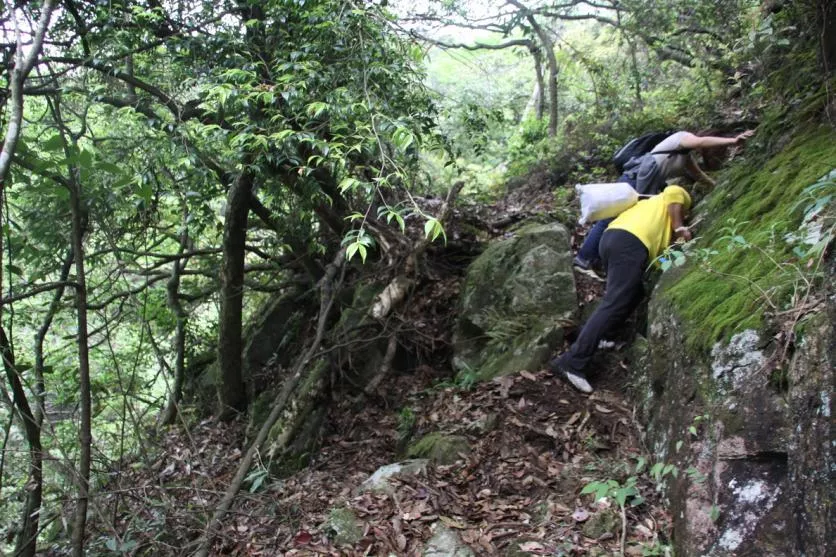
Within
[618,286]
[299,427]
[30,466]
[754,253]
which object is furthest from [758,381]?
[30,466]

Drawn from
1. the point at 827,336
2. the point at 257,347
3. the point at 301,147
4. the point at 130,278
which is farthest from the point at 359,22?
the point at 130,278

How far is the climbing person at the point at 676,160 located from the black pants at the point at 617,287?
37.9 inches

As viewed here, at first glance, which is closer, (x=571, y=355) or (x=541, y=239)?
(x=571, y=355)

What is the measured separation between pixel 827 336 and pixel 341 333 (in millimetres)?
5221

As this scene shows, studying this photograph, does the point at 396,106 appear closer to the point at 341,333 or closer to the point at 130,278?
the point at 341,333

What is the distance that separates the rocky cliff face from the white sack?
1024 mm

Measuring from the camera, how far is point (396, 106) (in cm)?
453

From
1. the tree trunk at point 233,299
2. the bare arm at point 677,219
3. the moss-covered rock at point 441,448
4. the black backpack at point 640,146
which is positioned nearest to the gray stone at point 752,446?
the bare arm at point 677,219

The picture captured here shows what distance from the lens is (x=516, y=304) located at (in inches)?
240

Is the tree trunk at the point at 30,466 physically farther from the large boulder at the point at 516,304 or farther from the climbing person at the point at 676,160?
the climbing person at the point at 676,160

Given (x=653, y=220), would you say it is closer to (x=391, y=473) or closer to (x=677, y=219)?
(x=677, y=219)

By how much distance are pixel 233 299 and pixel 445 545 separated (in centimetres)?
441

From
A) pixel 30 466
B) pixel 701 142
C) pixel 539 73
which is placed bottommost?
pixel 30 466

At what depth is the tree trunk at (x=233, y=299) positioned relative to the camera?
6660 millimetres
